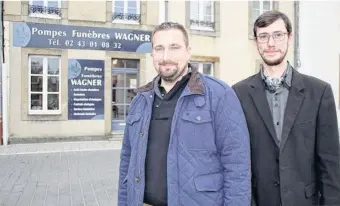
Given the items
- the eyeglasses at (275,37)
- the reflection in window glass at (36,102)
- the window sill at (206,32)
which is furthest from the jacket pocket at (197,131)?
the window sill at (206,32)

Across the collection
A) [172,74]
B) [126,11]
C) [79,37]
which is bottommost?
[172,74]

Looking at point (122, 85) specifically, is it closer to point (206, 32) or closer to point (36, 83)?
point (36, 83)

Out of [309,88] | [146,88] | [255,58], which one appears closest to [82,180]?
[146,88]

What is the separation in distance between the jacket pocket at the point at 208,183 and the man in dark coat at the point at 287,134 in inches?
10.8

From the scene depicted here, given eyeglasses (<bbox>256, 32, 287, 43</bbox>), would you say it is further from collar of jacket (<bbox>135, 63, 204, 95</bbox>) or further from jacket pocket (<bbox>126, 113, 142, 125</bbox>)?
jacket pocket (<bbox>126, 113, 142, 125</bbox>)

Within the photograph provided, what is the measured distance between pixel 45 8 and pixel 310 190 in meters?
12.3

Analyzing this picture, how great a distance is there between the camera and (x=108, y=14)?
13609 mm

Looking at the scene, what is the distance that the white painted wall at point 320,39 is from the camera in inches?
646

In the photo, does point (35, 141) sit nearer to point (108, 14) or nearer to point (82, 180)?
point (108, 14)

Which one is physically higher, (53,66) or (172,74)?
(53,66)

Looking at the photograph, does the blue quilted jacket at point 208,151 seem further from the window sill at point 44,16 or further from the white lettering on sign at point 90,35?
the window sill at point 44,16

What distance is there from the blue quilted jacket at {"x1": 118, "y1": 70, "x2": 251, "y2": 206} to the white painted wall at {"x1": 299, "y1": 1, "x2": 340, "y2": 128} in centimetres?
1495

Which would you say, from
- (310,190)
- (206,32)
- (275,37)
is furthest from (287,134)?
(206,32)

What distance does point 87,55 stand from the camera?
13.3 metres
